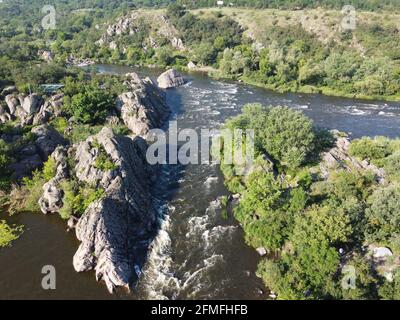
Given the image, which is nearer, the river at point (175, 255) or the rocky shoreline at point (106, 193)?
the river at point (175, 255)

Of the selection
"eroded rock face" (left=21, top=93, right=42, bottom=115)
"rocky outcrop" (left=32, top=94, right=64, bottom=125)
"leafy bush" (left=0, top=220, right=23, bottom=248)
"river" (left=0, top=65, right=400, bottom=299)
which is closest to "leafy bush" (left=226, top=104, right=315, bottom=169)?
"river" (left=0, top=65, right=400, bottom=299)

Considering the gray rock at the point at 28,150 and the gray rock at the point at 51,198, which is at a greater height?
the gray rock at the point at 28,150

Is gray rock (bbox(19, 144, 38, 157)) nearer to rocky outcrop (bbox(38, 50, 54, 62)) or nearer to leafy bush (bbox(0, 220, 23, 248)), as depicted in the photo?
leafy bush (bbox(0, 220, 23, 248))

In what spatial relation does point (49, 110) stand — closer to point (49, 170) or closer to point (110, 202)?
point (49, 170)

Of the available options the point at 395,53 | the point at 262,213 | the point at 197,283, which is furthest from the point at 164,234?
the point at 395,53

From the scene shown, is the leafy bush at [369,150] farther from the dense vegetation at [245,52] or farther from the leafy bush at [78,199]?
the dense vegetation at [245,52]

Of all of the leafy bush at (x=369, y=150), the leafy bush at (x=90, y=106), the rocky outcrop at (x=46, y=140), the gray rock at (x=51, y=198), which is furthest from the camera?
the leafy bush at (x=90, y=106)

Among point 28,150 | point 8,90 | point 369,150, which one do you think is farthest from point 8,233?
point 369,150

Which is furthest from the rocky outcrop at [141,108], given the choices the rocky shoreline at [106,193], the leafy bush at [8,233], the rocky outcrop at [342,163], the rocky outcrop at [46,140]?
the rocky outcrop at [342,163]
